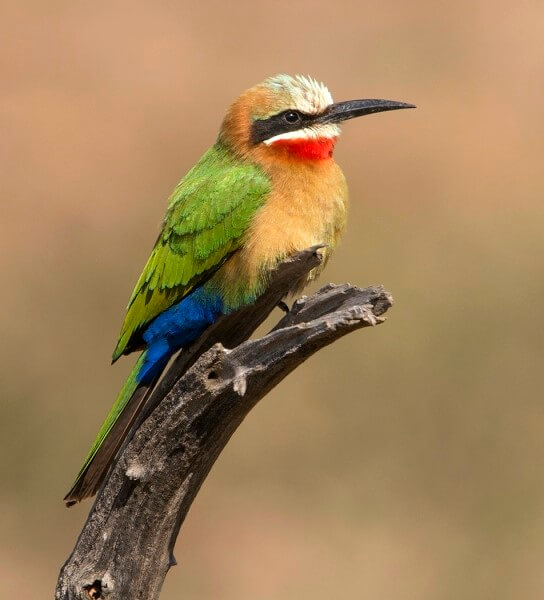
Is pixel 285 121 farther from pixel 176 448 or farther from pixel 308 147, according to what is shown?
pixel 176 448

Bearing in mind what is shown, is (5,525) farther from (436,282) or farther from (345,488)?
(436,282)

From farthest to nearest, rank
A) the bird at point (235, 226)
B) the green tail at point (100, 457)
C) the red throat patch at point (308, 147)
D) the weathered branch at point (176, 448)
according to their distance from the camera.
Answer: the red throat patch at point (308, 147), the bird at point (235, 226), the green tail at point (100, 457), the weathered branch at point (176, 448)

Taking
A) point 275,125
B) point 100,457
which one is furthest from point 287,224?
point 100,457

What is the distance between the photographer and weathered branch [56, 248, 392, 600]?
135 inches

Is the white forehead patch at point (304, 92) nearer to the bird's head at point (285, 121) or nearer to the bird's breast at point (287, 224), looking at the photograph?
the bird's head at point (285, 121)

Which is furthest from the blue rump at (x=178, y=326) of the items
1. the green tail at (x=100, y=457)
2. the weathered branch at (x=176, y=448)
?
the weathered branch at (x=176, y=448)

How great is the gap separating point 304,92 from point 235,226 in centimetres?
55

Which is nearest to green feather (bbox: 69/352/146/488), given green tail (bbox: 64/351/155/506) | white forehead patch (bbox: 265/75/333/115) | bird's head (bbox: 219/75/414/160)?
green tail (bbox: 64/351/155/506)

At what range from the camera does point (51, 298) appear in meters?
7.67

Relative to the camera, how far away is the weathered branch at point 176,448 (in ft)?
11.2

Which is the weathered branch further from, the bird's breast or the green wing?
the green wing

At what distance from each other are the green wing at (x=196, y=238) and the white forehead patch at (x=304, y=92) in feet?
0.89

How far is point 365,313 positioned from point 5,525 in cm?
369

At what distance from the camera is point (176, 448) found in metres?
3.49
